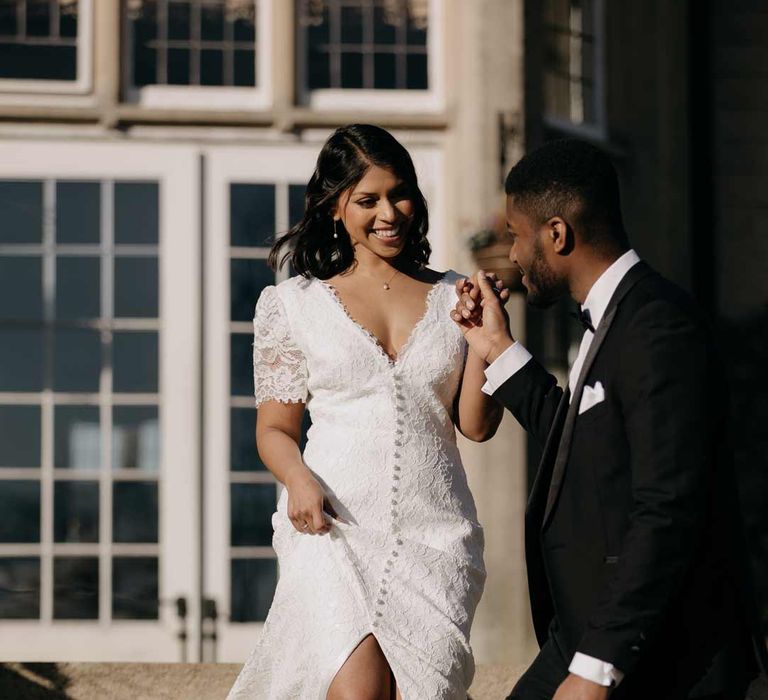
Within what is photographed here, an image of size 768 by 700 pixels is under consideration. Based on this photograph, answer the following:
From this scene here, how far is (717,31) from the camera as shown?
37.6ft

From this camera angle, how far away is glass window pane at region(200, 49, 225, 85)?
8398mm

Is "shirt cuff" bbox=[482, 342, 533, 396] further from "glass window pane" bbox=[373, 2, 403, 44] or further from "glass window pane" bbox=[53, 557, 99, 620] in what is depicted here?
"glass window pane" bbox=[373, 2, 403, 44]

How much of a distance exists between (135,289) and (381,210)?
460cm

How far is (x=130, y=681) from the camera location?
181 inches

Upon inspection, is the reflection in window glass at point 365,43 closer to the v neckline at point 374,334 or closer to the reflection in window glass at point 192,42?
the reflection in window glass at point 192,42

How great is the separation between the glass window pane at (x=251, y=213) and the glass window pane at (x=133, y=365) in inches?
27.6

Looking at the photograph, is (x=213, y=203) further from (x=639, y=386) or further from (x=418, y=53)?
(x=639, y=386)

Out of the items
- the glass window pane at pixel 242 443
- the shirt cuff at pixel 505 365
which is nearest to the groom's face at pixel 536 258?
the shirt cuff at pixel 505 365

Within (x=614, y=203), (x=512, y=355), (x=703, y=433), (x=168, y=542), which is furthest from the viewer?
(x=168, y=542)

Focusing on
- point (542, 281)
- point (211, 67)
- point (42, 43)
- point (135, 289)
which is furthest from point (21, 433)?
point (542, 281)

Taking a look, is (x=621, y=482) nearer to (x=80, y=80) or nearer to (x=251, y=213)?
(x=251, y=213)

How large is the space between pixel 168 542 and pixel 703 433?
5729 millimetres

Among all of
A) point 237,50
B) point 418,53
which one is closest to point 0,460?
point 237,50

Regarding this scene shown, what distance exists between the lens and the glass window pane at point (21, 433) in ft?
26.7
